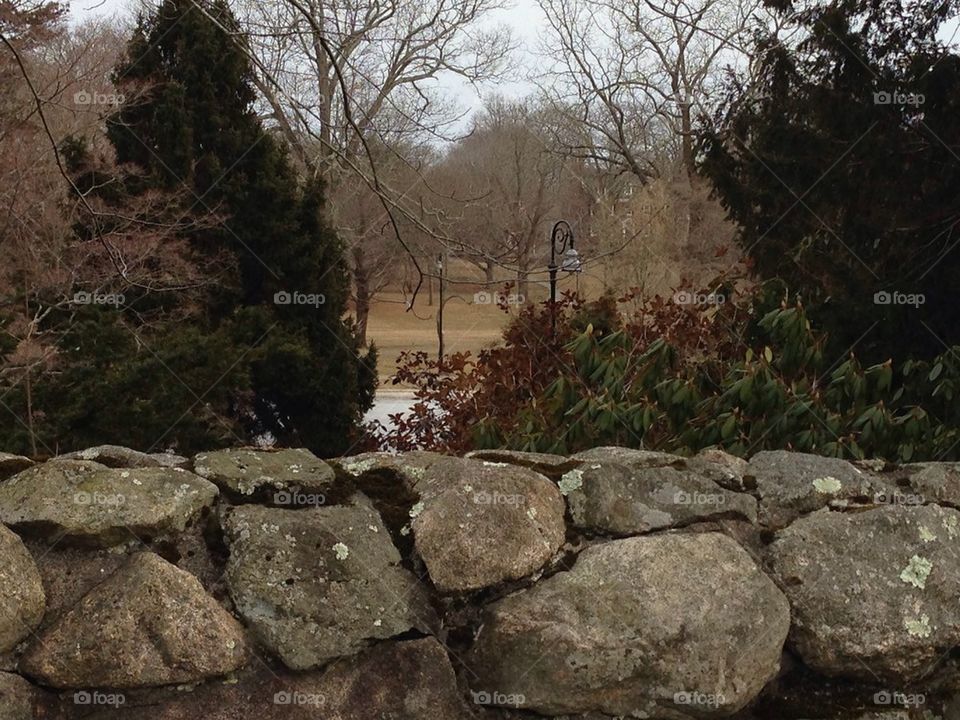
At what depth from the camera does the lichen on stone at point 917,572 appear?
1845 mm

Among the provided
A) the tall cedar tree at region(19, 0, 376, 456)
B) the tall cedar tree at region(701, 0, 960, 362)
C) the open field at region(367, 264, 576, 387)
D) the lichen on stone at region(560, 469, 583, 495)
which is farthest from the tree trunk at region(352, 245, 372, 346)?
the lichen on stone at region(560, 469, 583, 495)

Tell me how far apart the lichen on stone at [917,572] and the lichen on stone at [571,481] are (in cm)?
60

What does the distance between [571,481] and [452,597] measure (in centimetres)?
31

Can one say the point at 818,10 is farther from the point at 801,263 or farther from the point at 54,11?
the point at 54,11

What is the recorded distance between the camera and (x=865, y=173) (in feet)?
15.2

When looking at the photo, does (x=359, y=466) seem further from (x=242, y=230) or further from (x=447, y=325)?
(x=447, y=325)

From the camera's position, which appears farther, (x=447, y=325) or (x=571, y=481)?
(x=447, y=325)

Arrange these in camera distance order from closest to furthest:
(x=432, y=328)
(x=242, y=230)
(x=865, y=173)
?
1. (x=865, y=173)
2. (x=242, y=230)
3. (x=432, y=328)

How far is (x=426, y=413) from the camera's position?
21.4ft

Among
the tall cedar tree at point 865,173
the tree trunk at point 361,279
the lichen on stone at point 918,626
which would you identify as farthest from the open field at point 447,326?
the lichen on stone at point 918,626

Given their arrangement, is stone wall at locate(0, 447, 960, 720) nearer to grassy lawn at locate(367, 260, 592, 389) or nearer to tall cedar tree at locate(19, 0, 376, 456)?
tall cedar tree at locate(19, 0, 376, 456)

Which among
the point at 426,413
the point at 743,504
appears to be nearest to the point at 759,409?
the point at 743,504

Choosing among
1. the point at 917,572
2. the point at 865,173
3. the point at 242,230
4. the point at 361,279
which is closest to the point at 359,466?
the point at 917,572

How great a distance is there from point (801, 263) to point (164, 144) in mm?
5501
